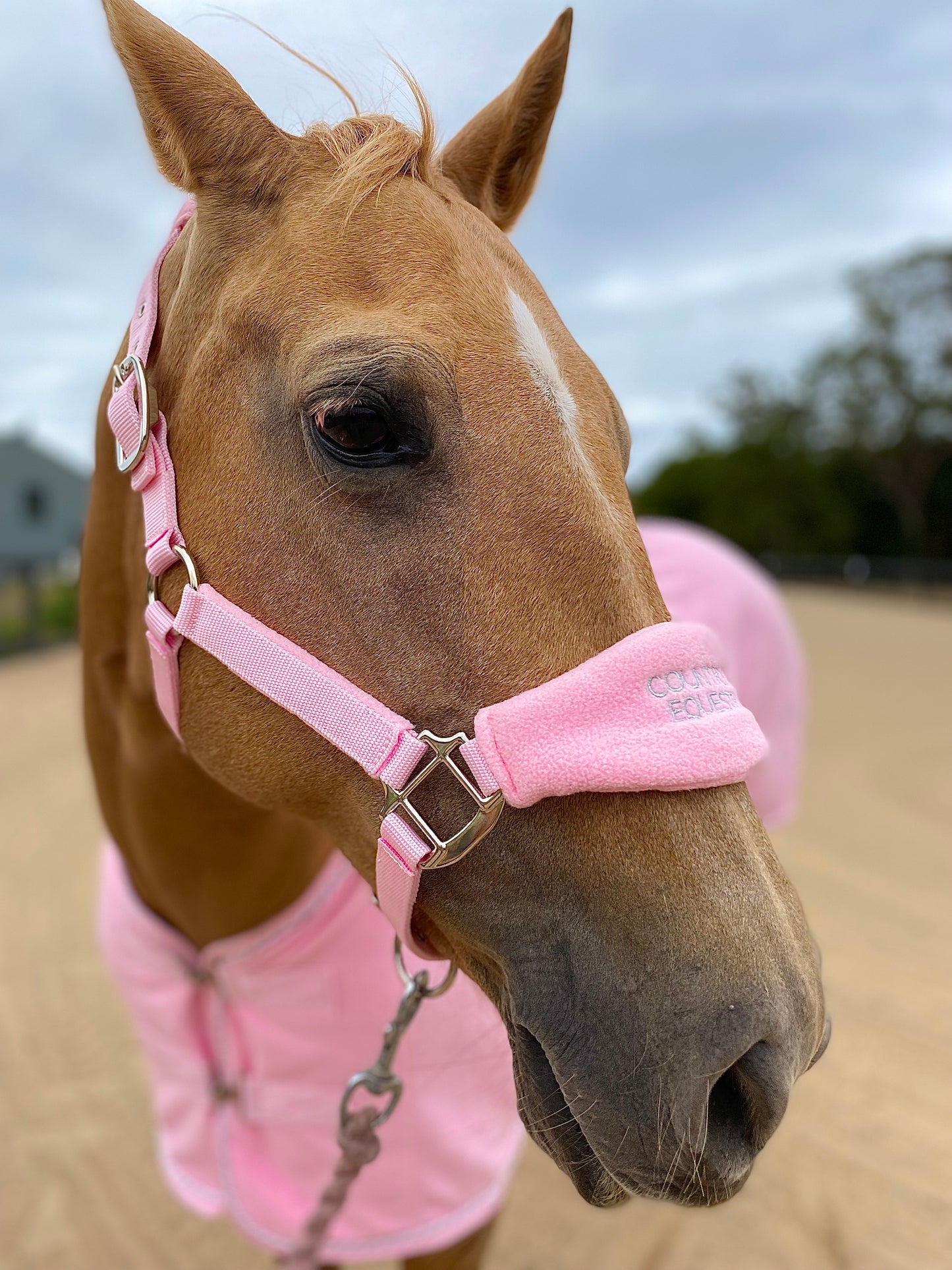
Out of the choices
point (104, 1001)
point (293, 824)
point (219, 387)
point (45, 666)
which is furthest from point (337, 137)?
point (45, 666)

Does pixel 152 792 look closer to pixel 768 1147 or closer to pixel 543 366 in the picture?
pixel 543 366

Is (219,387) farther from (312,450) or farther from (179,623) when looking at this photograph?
(179,623)

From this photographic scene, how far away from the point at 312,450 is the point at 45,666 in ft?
39.7

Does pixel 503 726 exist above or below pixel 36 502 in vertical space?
above

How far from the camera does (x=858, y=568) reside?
81.6 feet

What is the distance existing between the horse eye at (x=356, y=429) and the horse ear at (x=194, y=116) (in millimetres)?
395

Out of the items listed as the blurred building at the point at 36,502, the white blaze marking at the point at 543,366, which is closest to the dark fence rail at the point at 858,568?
the blurred building at the point at 36,502

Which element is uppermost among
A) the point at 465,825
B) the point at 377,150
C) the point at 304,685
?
the point at 377,150

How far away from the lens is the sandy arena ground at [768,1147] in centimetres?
255

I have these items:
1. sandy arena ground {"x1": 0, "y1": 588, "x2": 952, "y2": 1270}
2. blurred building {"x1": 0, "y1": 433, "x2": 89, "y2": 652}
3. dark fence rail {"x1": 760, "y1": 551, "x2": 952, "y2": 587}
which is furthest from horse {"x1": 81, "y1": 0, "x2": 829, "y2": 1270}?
dark fence rail {"x1": 760, "y1": 551, "x2": 952, "y2": 587}

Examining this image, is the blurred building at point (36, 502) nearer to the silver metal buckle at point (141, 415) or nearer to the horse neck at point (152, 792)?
the horse neck at point (152, 792)

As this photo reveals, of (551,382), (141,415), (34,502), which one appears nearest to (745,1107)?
(551,382)

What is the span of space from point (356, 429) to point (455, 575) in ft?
0.68

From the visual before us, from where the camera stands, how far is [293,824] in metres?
1.54
